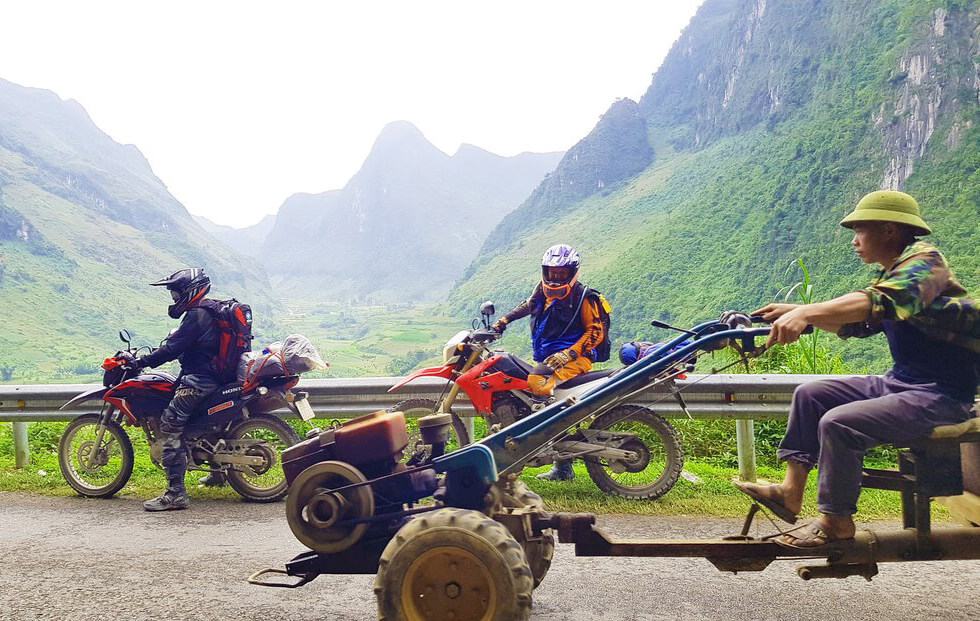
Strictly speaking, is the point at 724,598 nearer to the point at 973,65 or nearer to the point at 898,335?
the point at 898,335

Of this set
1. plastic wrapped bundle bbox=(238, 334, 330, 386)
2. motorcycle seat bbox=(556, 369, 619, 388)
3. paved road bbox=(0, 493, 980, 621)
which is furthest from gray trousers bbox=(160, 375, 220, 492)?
motorcycle seat bbox=(556, 369, 619, 388)

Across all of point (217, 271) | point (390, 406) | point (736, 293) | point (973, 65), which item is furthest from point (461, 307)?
point (390, 406)

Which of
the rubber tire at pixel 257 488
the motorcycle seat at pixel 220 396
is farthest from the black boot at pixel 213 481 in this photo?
the motorcycle seat at pixel 220 396

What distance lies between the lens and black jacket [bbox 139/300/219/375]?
21.8 feet

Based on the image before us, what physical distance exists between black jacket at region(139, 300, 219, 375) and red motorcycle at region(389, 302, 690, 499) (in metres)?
1.68

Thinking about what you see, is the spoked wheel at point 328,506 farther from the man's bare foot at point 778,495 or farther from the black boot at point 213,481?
the black boot at point 213,481

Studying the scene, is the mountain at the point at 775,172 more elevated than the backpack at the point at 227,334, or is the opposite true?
the mountain at the point at 775,172

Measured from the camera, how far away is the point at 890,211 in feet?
11.5

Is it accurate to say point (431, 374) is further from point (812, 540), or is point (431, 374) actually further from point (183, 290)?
point (812, 540)

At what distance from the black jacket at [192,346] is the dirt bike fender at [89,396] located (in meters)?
0.57

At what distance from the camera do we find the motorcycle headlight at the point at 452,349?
7179mm

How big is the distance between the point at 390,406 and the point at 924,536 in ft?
16.0

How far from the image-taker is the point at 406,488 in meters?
3.86

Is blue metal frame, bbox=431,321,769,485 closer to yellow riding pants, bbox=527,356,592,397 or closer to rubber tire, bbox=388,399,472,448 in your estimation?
yellow riding pants, bbox=527,356,592,397
